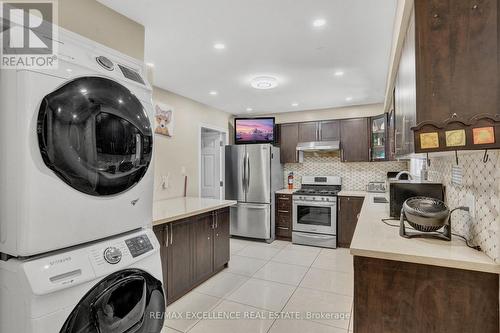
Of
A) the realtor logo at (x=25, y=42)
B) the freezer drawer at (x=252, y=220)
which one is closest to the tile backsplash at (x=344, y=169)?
the freezer drawer at (x=252, y=220)

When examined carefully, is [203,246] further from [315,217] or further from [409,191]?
[315,217]

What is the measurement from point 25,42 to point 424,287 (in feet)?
7.14

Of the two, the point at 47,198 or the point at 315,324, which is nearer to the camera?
the point at 47,198

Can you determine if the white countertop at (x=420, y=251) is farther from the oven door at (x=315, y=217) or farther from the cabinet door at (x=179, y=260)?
the oven door at (x=315, y=217)

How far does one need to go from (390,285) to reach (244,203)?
3.55 meters

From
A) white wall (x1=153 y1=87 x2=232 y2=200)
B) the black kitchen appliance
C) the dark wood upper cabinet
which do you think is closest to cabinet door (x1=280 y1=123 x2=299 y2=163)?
white wall (x1=153 y1=87 x2=232 y2=200)

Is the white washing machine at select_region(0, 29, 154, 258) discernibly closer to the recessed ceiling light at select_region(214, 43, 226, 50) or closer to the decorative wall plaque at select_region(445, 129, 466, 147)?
the recessed ceiling light at select_region(214, 43, 226, 50)

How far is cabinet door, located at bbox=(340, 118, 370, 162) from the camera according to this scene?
4.61 metres

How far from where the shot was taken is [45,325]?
3.14ft

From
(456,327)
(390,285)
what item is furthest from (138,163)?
(456,327)

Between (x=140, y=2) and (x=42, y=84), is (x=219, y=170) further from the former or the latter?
(x=42, y=84)

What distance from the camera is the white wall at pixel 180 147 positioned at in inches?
143

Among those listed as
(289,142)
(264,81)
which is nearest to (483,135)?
(264,81)

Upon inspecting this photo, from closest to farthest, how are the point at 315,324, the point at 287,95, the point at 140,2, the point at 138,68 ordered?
the point at 138,68
the point at 140,2
the point at 315,324
the point at 287,95
